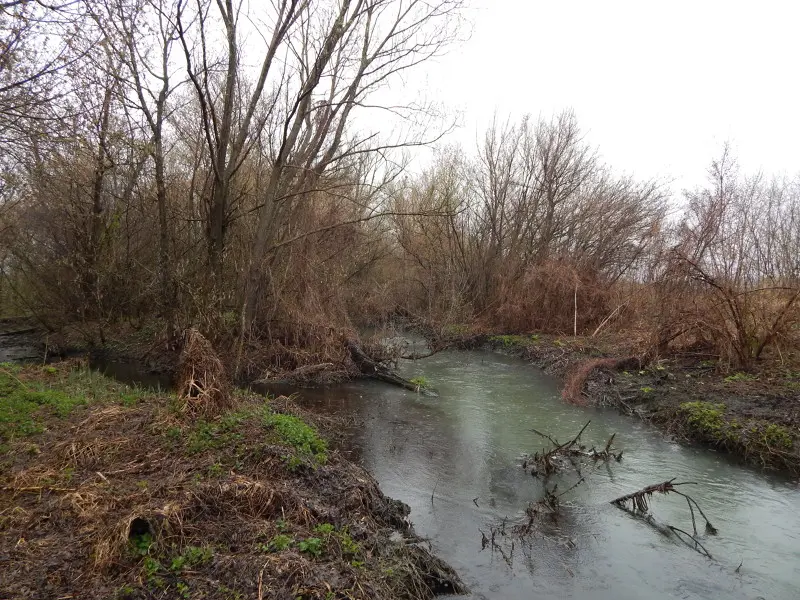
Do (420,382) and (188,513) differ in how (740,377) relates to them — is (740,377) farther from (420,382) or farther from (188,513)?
(188,513)

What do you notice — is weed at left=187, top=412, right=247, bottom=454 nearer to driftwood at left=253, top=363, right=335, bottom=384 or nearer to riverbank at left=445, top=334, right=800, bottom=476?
driftwood at left=253, top=363, right=335, bottom=384

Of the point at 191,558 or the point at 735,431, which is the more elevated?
the point at 735,431

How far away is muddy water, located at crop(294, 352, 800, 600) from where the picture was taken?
4988 millimetres

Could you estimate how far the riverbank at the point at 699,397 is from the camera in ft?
26.7

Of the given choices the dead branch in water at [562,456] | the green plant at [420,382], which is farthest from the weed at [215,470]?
the green plant at [420,382]

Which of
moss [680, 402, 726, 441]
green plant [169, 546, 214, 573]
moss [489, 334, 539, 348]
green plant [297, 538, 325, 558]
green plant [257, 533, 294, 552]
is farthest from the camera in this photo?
moss [489, 334, 539, 348]

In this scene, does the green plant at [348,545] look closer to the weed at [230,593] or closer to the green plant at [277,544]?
the green plant at [277,544]

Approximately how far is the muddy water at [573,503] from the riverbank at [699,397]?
17.4 inches

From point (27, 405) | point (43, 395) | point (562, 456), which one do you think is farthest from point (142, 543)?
point (562, 456)

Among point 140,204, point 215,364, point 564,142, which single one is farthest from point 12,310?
point 564,142

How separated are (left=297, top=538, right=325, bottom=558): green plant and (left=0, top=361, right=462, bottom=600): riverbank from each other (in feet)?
0.04

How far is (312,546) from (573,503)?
3888 mm

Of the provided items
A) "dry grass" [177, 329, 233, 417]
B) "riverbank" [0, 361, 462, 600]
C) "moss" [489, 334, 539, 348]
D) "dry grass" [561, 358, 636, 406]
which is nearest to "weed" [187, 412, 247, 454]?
"riverbank" [0, 361, 462, 600]

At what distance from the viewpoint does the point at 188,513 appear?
4.27 m
